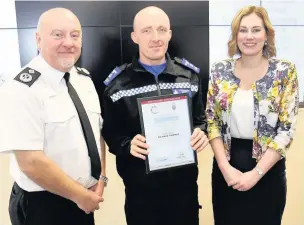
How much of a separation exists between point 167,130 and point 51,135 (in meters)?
0.51

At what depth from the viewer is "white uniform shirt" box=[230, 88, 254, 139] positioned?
1.63m

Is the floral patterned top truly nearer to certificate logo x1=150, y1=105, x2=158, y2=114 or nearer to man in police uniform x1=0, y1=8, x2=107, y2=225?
certificate logo x1=150, y1=105, x2=158, y2=114

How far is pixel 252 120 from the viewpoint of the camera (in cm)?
164

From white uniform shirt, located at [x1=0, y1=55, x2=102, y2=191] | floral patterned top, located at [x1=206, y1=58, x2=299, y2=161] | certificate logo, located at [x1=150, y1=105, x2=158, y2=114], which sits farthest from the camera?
floral patterned top, located at [x1=206, y1=58, x2=299, y2=161]

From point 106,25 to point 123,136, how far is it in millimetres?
857

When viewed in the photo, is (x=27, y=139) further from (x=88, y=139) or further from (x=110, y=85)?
(x=110, y=85)

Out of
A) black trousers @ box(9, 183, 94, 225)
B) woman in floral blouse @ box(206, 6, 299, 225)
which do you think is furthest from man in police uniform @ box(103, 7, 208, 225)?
black trousers @ box(9, 183, 94, 225)

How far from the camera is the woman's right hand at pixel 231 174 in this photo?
1659mm

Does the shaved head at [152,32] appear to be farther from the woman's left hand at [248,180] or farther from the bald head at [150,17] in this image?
the woman's left hand at [248,180]

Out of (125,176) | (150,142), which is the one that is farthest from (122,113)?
(125,176)

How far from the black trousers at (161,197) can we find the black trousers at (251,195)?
194 mm

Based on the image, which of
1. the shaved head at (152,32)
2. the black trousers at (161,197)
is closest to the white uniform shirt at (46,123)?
the black trousers at (161,197)

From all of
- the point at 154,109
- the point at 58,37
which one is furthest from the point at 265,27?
the point at 58,37

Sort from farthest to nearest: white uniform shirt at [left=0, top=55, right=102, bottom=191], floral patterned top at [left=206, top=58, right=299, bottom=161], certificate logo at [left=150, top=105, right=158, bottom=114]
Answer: floral patterned top at [left=206, top=58, right=299, bottom=161] → certificate logo at [left=150, top=105, right=158, bottom=114] → white uniform shirt at [left=0, top=55, right=102, bottom=191]
